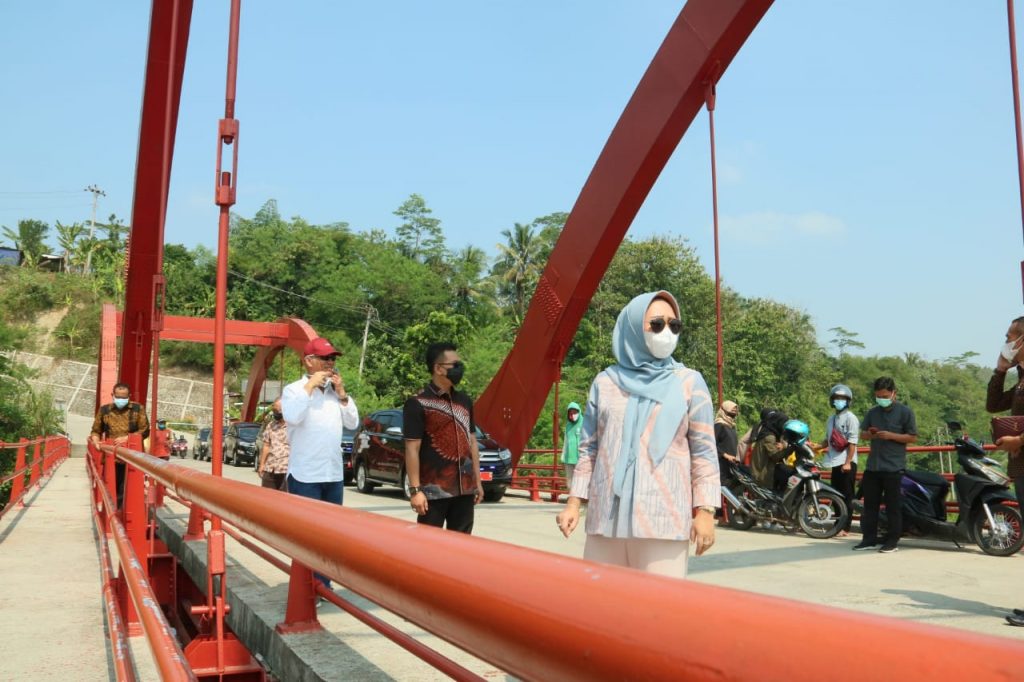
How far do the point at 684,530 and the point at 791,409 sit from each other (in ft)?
138

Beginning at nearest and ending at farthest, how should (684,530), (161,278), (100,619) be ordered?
(684,530), (100,619), (161,278)

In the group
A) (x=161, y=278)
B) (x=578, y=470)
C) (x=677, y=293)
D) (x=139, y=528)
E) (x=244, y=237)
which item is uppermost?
(x=244, y=237)

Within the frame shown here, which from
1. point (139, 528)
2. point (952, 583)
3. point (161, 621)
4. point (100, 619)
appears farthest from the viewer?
point (952, 583)

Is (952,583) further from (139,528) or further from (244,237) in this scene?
(244,237)

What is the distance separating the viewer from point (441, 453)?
5336mm

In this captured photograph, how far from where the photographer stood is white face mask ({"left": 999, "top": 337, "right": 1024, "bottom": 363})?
5449 millimetres

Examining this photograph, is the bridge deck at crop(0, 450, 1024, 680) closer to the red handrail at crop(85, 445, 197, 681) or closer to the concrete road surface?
the concrete road surface

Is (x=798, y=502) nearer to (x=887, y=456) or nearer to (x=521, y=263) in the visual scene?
(x=887, y=456)

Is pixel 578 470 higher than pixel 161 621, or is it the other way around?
pixel 578 470

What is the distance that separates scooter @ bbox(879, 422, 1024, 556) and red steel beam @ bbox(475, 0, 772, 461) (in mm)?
4703

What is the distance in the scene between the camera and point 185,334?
2509 centimetres

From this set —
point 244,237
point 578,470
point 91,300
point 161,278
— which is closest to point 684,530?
point 578,470

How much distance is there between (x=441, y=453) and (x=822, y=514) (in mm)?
6036

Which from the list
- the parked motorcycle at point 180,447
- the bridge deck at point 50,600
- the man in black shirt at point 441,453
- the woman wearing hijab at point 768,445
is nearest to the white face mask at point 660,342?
the man in black shirt at point 441,453
